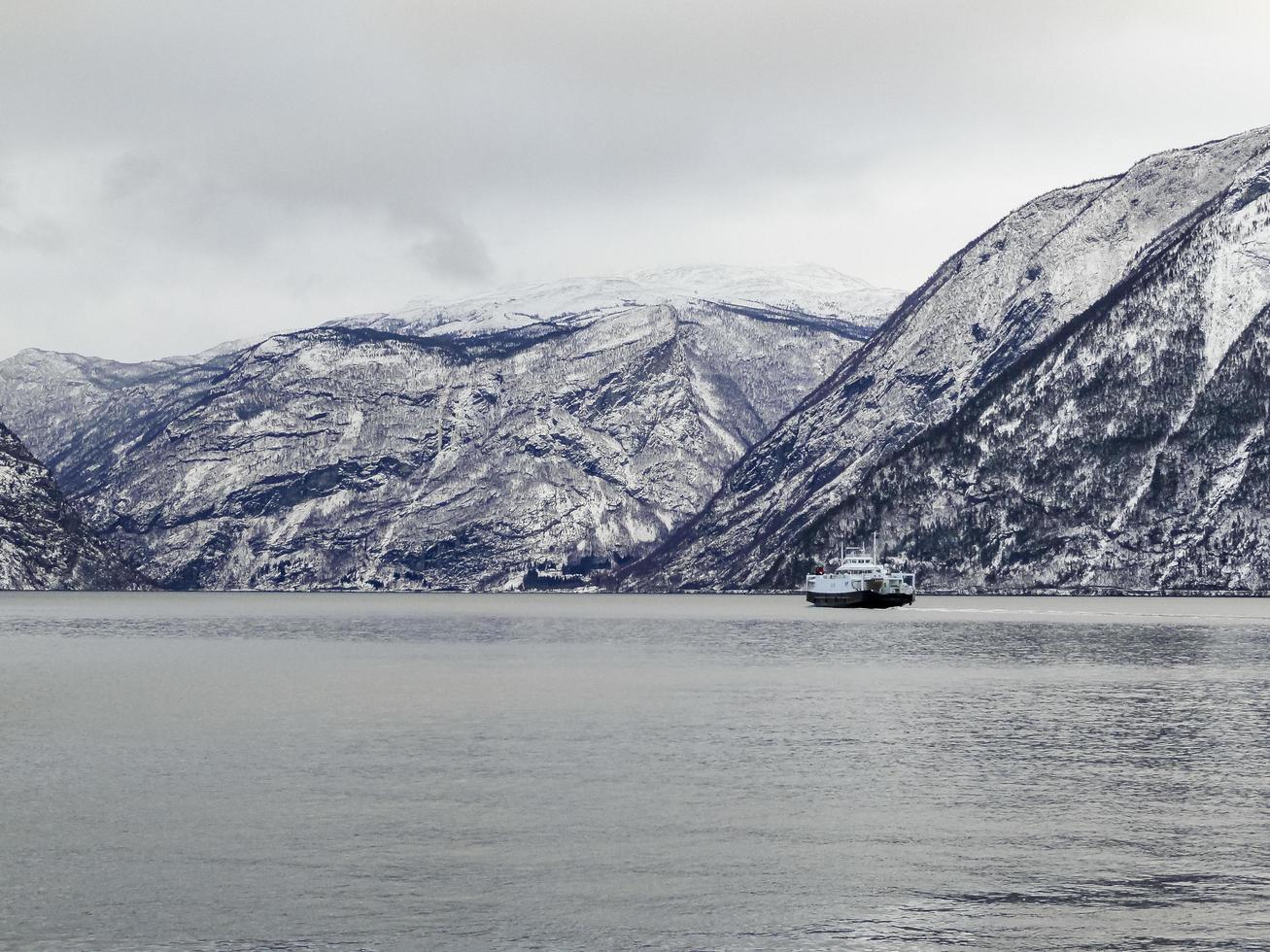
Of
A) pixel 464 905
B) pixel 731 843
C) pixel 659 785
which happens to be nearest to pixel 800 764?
pixel 659 785

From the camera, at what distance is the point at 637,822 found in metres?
69.2

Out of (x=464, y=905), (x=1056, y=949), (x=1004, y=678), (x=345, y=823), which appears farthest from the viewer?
(x=1004, y=678)

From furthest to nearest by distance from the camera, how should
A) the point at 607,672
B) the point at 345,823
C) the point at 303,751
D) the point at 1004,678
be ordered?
the point at 607,672 → the point at 1004,678 → the point at 303,751 → the point at 345,823

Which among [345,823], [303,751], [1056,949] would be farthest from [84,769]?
[1056,949]

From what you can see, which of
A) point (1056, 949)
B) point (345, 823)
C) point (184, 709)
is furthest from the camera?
point (184, 709)

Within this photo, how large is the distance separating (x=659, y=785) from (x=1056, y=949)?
34.4 m

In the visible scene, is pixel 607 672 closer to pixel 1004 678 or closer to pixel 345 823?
pixel 1004 678

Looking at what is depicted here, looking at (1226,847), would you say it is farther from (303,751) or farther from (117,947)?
(303,751)

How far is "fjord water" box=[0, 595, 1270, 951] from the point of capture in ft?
168

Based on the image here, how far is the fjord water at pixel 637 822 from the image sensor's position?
5109cm

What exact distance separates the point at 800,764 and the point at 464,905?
38.0 meters

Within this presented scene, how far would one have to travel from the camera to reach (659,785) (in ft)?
263

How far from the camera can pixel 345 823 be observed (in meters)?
68.9

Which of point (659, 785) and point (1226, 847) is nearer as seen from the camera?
point (1226, 847)
